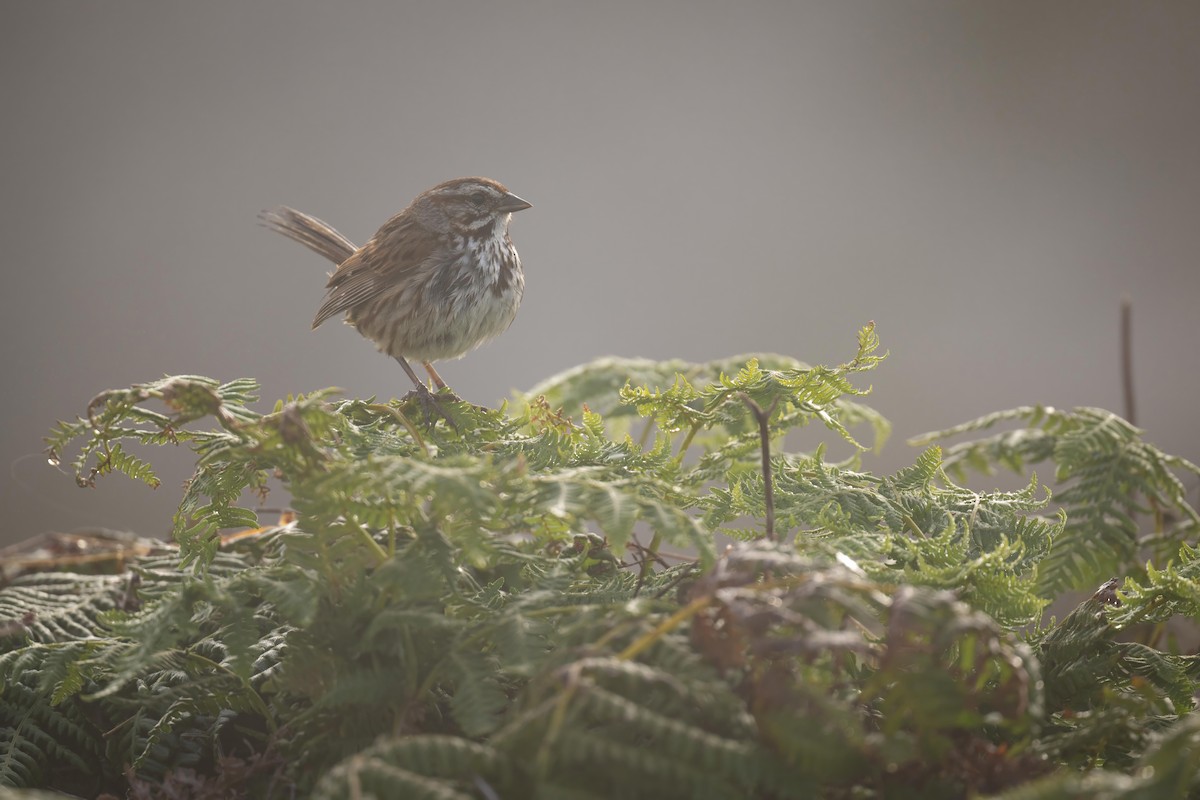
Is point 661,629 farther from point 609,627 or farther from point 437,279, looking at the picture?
point 437,279

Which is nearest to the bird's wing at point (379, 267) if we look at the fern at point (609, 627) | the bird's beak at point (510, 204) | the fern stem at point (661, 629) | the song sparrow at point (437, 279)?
the song sparrow at point (437, 279)

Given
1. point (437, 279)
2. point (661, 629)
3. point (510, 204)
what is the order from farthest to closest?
point (510, 204) → point (437, 279) → point (661, 629)

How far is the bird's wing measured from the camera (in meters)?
2.85

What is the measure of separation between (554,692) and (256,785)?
43 centimetres

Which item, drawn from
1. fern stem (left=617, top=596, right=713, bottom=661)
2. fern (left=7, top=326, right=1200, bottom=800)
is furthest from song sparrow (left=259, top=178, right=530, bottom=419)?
fern stem (left=617, top=596, right=713, bottom=661)

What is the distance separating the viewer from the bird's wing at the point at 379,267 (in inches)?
112

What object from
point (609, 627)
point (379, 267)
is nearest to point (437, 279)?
point (379, 267)

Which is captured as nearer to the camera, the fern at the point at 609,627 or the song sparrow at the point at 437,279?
the fern at the point at 609,627

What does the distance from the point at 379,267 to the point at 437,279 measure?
21cm

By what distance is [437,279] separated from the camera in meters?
2.82

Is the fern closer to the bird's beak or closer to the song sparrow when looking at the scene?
the song sparrow

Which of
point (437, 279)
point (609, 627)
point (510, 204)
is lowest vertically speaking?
point (609, 627)

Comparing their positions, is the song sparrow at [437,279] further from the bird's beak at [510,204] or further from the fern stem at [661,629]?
the fern stem at [661,629]

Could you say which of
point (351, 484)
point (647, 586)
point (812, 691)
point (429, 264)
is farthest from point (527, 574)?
point (429, 264)
